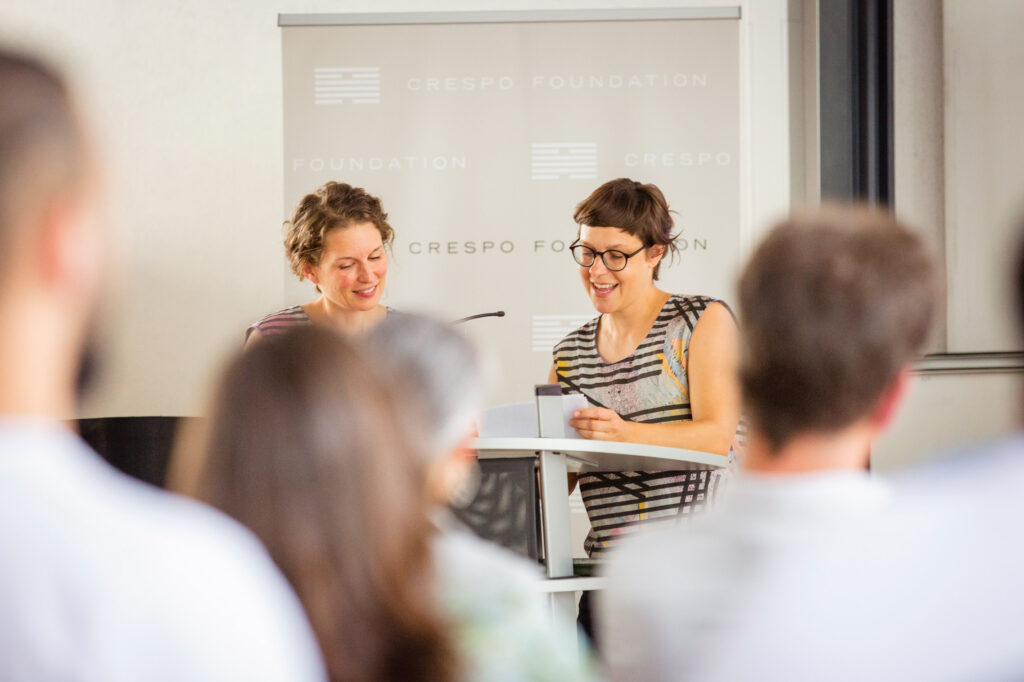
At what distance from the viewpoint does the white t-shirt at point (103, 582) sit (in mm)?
504

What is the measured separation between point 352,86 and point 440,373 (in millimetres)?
3751

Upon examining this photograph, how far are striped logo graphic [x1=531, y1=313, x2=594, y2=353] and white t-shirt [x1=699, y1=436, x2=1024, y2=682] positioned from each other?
3.64 meters

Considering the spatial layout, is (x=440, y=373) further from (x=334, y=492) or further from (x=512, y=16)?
(x=512, y=16)

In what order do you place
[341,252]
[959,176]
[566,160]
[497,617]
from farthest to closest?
[566,160]
[959,176]
[341,252]
[497,617]

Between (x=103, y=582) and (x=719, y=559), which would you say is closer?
(x=103, y=582)

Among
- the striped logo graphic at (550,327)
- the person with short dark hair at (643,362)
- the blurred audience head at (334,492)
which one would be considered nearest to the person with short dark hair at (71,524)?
the blurred audience head at (334,492)

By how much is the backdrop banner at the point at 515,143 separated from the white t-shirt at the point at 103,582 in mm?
3988

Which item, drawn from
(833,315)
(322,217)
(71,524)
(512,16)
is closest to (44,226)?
(71,524)

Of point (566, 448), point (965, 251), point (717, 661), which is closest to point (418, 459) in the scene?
point (717, 661)

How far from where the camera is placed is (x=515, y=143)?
459 centimetres

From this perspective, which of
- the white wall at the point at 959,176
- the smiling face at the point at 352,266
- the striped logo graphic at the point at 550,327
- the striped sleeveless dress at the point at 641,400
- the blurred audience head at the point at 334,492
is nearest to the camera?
the blurred audience head at the point at 334,492

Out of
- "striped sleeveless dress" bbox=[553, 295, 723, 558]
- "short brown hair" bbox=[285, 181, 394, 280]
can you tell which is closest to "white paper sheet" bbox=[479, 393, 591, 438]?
"striped sleeveless dress" bbox=[553, 295, 723, 558]

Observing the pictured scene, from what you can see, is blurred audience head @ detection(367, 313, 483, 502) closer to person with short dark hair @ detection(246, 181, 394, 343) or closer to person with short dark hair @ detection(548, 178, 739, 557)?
person with short dark hair @ detection(548, 178, 739, 557)

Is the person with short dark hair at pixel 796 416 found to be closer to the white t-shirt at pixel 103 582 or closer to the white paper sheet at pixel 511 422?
the white t-shirt at pixel 103 582
